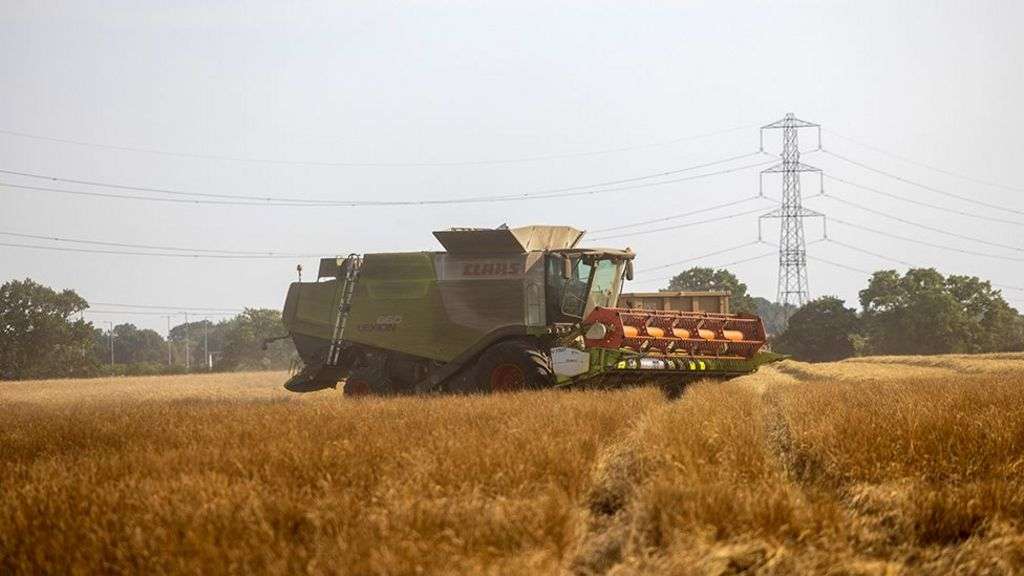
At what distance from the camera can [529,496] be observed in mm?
6355

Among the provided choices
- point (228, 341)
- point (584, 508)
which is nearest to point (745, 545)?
point (584, 508)

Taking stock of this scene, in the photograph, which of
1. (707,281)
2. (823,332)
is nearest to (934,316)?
(823,332)

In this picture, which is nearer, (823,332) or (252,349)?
(823,332)

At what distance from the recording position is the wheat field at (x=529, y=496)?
5.03m

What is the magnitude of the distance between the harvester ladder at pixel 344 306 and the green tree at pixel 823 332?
43166 mm

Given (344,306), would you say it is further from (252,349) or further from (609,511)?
(252,349)

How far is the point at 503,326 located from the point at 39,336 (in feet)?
184

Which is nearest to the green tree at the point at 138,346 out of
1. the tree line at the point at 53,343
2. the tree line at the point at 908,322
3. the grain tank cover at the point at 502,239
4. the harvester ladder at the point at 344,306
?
the tree line at the point at 53,343

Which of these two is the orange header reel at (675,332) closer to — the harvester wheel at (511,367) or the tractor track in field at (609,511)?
the harvester wheel at (511,367)

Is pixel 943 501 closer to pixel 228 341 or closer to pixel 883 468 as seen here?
pixel 883 468

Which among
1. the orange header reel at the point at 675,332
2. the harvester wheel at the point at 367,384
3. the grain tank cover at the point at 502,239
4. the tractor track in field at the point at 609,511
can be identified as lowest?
the tractor track in field at the point at 609,511

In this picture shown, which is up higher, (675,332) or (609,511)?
(675,332)

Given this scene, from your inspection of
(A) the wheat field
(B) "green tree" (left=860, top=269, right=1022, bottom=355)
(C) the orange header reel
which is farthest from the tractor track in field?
(B) "green tree" (left=860, top=269, right=1022, bottom=355)

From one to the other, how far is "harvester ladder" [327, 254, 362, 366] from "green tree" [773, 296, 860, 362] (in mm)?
43166
